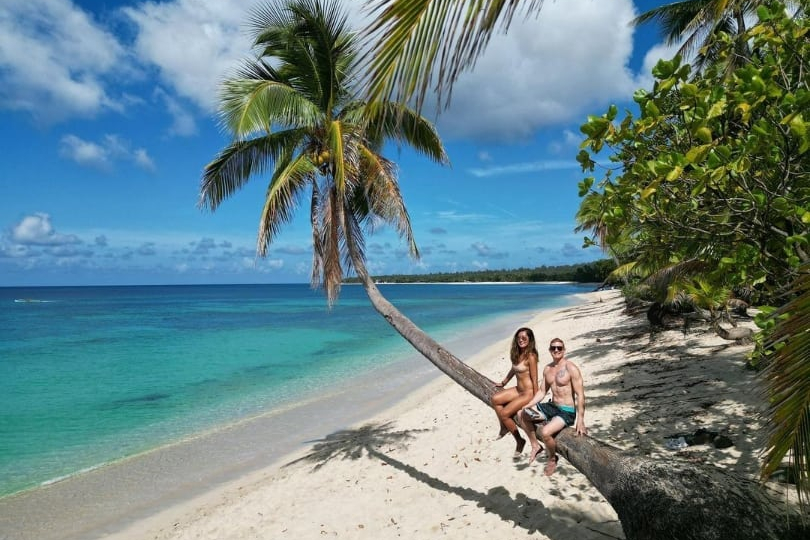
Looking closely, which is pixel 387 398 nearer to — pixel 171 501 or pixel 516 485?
pixel 171 501

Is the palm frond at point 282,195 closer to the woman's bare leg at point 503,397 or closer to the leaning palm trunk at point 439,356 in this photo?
the leaning palm trunk at point 439,356

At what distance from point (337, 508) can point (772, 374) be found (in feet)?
18.3

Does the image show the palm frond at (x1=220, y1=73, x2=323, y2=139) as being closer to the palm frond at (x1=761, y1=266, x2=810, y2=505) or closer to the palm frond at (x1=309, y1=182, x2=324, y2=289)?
the palm frond at (x1=309, y1=182, x2=324, y2=289)

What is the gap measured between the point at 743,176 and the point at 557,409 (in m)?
2.36

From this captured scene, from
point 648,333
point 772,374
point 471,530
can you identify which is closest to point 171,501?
point 471,530

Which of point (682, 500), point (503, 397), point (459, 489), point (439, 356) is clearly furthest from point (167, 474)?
point (682, 500)

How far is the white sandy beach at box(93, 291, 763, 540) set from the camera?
527 centimetres

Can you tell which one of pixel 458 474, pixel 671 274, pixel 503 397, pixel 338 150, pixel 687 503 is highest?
pixel 338 150

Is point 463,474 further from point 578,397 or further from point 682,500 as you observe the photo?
point 682,500

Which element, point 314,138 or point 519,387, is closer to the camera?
point 519,387

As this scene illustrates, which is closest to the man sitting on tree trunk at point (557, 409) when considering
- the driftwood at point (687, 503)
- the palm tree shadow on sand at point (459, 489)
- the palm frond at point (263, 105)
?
the driftwood at point (687, 503)

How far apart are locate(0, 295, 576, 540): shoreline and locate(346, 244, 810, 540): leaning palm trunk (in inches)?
257

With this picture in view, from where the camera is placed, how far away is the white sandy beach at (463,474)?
5.27 metres

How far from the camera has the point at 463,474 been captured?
6707 millimetres
